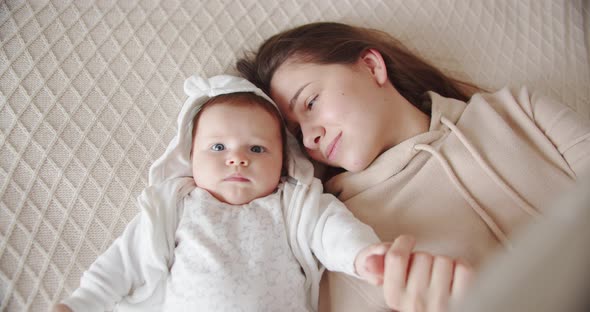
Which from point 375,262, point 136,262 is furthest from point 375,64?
point 136,262

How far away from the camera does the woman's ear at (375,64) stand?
3.55 ft

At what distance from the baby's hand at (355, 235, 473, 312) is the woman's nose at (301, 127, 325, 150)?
15.7 inches

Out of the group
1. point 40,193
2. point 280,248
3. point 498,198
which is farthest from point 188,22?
point 498,198

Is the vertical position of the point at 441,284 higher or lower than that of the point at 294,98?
lower

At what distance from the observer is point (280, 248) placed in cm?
86

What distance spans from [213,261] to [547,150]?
0.76m

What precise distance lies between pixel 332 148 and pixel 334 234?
9.2 inches

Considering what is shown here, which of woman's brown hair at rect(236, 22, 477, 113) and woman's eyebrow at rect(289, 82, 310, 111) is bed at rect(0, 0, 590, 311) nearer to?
woman's brown hair at rect(236, 22, 477, 113)

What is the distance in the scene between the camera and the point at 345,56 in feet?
3.47

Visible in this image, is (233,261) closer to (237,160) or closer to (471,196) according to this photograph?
(237,160)

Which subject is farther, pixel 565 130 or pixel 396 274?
pixel 565 130

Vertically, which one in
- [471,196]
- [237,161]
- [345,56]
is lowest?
[471,196]

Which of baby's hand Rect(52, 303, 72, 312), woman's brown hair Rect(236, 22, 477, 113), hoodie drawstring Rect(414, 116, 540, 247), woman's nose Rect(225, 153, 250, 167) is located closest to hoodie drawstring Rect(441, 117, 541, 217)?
hoodie drawstring Rect(414, 116, 540, 247)

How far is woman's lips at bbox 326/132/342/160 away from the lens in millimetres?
974
